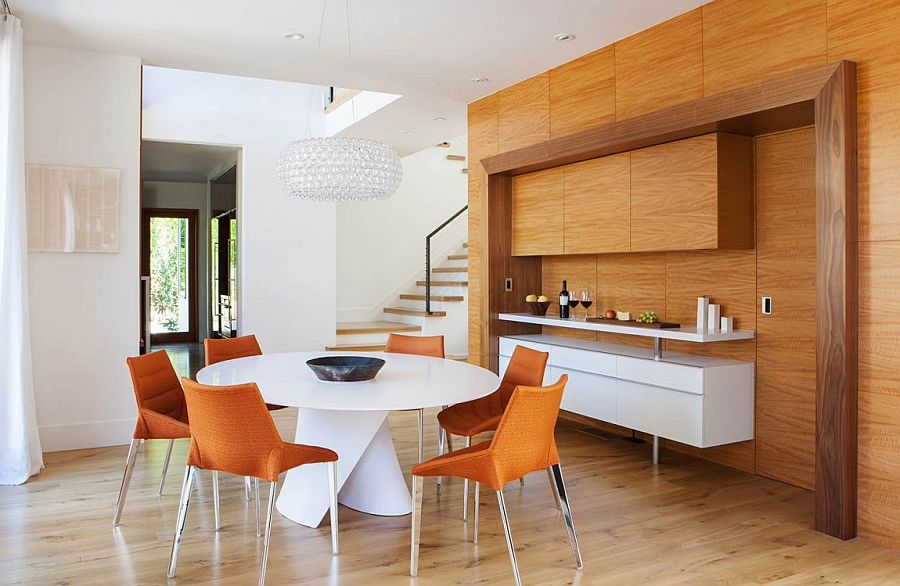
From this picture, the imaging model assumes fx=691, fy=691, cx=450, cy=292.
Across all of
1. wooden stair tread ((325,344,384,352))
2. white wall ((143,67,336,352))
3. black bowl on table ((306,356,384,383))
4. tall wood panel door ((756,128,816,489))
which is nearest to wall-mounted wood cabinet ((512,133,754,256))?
tall wood panel door ((756,128,816,489))

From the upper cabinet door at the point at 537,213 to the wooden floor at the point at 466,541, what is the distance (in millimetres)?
2027

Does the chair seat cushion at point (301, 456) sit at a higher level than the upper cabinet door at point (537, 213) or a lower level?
lower

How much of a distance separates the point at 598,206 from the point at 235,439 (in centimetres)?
323

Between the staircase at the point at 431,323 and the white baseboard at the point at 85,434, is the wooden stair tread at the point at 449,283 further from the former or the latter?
the white baseboard at the point at 85,434

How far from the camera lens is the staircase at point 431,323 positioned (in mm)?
9008

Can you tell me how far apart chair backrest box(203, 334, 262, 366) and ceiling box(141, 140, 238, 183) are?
13.7 ft

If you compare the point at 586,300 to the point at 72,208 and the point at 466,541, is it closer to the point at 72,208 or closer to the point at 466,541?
the point at 466,541

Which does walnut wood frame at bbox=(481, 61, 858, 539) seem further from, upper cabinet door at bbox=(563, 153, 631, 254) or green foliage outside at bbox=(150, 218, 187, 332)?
green foliage outside at bbox=(150, 218, 187, 332)

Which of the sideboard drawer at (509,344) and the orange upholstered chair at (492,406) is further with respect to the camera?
the sideboard drawer at (509,344)

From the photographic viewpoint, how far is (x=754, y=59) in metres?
3.72

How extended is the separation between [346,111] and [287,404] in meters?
5.37

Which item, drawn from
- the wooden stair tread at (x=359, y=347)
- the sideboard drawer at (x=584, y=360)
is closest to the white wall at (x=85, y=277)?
the sideboard drawer at (x=584, y=360)

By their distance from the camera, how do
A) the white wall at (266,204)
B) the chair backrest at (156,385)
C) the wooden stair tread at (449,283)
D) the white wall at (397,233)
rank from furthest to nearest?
the white wall at (397,233)
the wooden stair tread at (449,283)
the white wall at (266,204)
the chair backrest at (156,385)

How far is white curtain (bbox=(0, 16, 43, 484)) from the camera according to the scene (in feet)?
13.8
